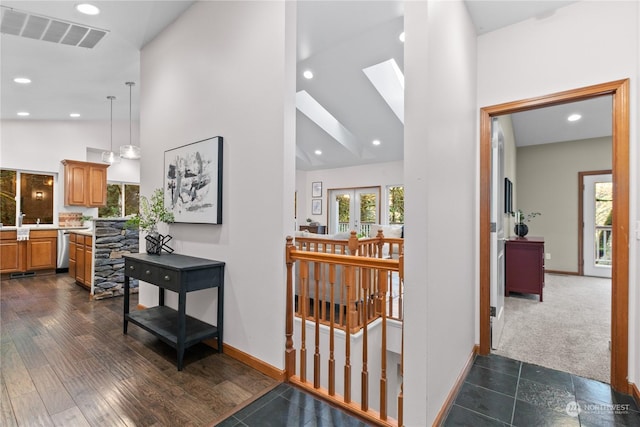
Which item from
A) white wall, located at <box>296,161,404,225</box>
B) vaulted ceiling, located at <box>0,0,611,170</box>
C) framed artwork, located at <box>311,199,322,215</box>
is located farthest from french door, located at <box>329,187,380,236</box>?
vaulted ceiling, located at <box>0,0,611,170</box>

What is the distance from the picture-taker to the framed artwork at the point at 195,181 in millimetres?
2654

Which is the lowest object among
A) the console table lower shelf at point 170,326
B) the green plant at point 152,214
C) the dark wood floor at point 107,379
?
the dark wood floor at point 107,379

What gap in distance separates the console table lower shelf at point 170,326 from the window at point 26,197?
4.76 metres

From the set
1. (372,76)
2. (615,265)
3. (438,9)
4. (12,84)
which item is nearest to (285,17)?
(438,9)

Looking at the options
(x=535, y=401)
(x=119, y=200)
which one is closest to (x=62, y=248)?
(x=119, y=200)

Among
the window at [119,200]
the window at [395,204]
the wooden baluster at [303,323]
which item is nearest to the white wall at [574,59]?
the wooden baluster at [303,323]

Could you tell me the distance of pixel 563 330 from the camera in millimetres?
3166

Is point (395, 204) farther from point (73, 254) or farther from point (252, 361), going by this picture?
point (73, 254)

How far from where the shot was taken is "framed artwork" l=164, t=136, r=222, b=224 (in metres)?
2.65

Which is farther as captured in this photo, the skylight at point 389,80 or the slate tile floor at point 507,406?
the skylight at point 389,80

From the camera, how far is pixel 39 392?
1.95m

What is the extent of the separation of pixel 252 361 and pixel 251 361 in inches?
0.5

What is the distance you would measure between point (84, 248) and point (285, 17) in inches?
176

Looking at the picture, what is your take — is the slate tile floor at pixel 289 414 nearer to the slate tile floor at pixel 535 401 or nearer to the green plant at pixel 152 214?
the slate tile floor at pixel 535 401
